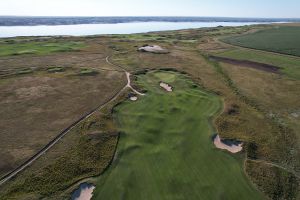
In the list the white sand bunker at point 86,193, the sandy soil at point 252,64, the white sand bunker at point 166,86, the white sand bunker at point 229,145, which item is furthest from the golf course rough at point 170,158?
the sandy soil at point 252,64

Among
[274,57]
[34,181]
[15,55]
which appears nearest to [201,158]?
[34,181]

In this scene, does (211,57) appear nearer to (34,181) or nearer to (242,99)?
(242,99)

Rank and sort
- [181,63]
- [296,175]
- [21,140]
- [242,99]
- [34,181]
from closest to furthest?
1. [34,181]
2. [296,175]
3. [21,140]
4. [242,99]
5. [181,63]

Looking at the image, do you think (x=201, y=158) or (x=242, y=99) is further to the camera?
(x=242, y=99)

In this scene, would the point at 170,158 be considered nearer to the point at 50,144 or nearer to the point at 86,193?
the point at 86,193

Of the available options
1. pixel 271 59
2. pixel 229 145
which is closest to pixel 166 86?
pixel 229 145

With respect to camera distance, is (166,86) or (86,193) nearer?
(86,193)
